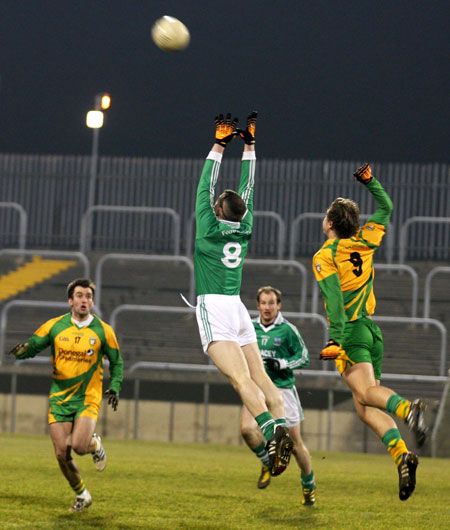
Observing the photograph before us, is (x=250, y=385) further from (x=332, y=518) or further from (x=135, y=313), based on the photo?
(x=135, y=313)

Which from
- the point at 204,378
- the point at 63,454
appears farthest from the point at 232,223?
the point at 204,378

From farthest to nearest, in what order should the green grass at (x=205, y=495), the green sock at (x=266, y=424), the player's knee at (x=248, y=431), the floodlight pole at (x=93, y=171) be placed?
the floodlight pole at (x=93, y=171)
the player's knee at (x=248, y=431)
the green grass at (x=205, y=495)
the green sock at (x=266, y=424)

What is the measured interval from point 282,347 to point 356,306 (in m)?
2.74

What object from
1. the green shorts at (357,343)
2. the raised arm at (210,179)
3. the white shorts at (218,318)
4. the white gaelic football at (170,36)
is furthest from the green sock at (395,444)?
the white gaelic football at (170,36)

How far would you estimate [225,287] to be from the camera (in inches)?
320

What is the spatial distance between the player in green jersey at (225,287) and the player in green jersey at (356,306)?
642 millimetres

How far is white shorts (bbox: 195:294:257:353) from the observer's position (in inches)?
315

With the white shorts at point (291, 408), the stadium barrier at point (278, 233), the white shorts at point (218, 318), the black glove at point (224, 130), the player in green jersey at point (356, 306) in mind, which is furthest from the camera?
the stadium barrier at point (278, 233)

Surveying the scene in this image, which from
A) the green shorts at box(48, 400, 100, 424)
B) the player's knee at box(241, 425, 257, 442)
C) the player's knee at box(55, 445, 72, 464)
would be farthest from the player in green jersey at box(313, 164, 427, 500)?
the player's knee at box(55, 445, 72, 464)

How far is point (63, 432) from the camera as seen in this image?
29.1 feet

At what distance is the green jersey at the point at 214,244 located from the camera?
26.5ft

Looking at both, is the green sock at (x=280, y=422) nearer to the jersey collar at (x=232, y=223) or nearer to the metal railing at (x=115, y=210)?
the jersey collar at (x=232, y=223)

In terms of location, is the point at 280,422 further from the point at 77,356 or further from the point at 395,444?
the point at 77,356

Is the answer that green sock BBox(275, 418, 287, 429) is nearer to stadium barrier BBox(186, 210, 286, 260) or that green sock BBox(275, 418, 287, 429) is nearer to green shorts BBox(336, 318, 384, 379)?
green shorts BBox(336, 318, 384, 379)
